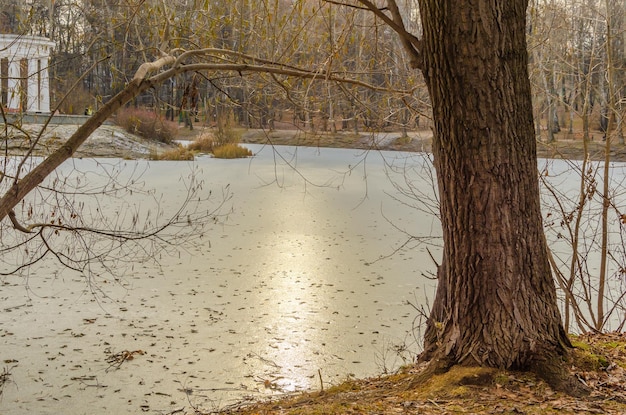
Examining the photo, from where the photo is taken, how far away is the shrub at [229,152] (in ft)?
53.0

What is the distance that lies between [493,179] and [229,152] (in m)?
14.3

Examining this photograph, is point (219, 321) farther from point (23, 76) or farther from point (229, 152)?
point (229, 152)

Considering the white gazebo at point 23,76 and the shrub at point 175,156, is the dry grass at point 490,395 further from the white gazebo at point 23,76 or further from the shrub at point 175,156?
the shrub at point 175,156

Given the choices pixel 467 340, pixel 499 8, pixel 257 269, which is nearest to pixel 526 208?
pixel 467 340

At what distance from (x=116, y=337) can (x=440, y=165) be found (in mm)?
2851

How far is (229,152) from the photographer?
53.3 ft

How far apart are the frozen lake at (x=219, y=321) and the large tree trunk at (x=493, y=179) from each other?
1406 millimetres

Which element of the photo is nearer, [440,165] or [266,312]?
[440,165]

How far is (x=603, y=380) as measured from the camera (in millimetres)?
2238

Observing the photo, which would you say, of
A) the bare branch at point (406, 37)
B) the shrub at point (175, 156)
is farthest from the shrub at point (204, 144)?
the bare branch at point (406, 37)

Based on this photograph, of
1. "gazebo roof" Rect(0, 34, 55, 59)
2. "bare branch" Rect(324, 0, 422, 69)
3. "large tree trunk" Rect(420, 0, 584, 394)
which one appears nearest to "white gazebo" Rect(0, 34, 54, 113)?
"gazebo roof" Rect(0, 34, 55, 59)

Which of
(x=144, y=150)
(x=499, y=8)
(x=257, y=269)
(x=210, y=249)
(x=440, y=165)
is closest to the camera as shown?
(x=499, y=8)

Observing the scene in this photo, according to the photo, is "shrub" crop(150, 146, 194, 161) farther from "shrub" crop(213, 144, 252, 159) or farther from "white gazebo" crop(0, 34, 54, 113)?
"white gazebo" crop(0, 34, 54, 113)

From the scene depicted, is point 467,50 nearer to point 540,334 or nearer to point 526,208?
point 526,208
